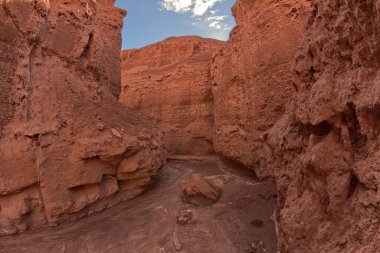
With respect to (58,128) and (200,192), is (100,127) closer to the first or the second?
(58,128)

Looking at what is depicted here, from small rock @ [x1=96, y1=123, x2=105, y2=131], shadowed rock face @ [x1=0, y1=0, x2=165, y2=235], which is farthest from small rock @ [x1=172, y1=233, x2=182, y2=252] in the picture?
small rock @ [x1=96, y1=123, x2=105, y2=131]

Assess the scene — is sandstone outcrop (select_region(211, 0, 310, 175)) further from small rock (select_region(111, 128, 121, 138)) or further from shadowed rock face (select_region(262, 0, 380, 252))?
small rock (select_region(111, 128, 121, 138))

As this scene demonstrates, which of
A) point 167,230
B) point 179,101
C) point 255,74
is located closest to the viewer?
point 167,230

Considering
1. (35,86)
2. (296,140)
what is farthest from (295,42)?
(35,86)

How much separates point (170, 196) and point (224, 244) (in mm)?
2503

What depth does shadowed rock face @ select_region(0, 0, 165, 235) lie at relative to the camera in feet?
16.0

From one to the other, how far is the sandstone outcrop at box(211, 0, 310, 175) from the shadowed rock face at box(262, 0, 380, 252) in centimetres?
244

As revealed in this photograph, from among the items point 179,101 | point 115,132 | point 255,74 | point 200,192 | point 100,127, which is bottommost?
point 200,192

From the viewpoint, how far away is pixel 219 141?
9445 millimetres

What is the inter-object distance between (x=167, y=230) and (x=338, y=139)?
351 centimetres

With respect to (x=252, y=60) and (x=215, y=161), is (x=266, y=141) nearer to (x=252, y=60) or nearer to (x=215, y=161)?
(x=252, y=60)

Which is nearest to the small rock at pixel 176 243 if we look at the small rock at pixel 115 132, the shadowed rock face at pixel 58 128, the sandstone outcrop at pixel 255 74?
the shadowed rock face at pixel 58 128

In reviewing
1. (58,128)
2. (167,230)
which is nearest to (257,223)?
(167,230)

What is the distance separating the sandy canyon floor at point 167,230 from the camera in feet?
13.5
